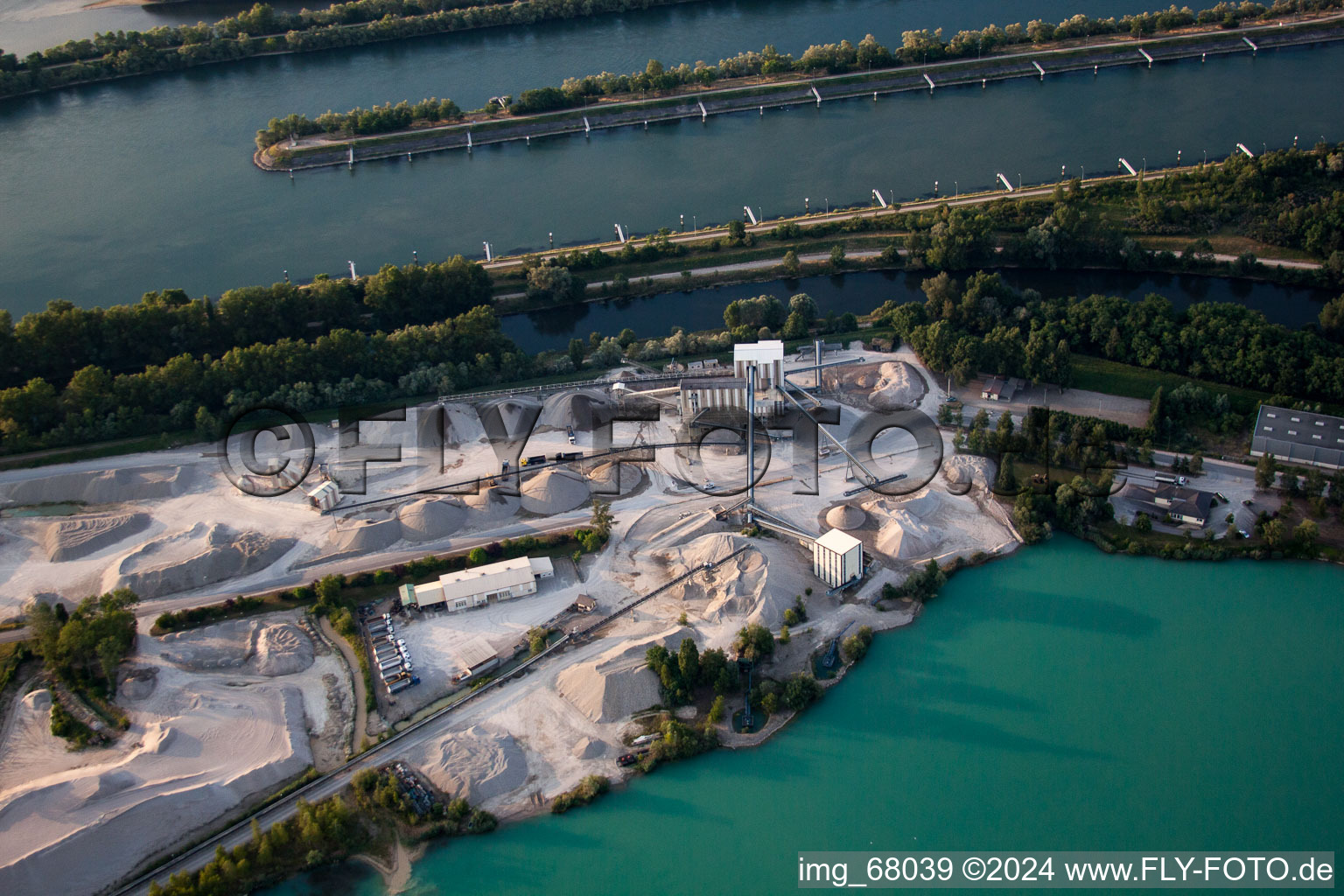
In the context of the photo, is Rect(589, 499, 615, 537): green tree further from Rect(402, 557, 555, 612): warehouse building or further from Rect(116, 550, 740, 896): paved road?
Rect(116, 550, 740, 896): paved road

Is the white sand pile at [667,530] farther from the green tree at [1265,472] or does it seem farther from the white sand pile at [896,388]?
the green tree at [1265,472]

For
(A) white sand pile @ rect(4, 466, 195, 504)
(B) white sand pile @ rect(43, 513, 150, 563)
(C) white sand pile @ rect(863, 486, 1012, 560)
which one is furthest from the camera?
(A) white sand pile @ rect(4, 466, 195, 504)

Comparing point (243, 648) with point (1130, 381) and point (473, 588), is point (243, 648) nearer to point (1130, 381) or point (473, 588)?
point (473, 588)

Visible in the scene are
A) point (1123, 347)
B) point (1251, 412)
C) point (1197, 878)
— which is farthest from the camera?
point (1123, 347)

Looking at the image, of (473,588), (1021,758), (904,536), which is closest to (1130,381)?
(904,536)

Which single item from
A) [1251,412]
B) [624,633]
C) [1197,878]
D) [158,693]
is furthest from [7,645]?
[1251,412]

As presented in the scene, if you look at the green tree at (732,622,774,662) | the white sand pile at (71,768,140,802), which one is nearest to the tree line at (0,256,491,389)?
the white sand pile at (71,768,140,802)

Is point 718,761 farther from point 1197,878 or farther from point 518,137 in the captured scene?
point 518,137
